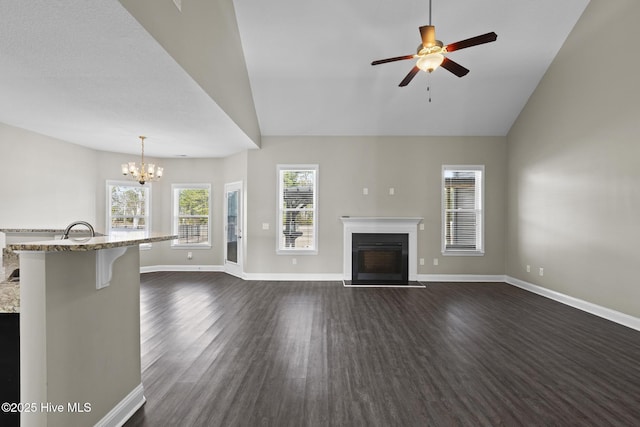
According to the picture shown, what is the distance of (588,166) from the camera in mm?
4375

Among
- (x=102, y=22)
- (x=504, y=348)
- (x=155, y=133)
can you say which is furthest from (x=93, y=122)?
(x=504, y=348)

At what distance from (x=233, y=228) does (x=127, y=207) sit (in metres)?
2.50

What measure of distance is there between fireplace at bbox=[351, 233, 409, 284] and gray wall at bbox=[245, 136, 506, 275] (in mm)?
326

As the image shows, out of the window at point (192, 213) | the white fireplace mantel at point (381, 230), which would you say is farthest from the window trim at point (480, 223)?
the window at point (192, 213)

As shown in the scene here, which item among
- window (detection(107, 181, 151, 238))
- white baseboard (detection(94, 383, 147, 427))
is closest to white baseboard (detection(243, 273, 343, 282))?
window (detection(107, 181, 151, 238))

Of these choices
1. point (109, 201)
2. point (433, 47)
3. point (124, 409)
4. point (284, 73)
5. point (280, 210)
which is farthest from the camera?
point (109, 201)

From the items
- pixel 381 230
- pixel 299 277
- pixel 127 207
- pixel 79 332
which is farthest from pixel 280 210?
pixel 79 332

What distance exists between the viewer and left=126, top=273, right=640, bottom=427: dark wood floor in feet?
6.97

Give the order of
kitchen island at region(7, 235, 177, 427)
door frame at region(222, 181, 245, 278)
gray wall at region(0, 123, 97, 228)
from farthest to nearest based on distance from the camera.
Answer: door frame at region(222, 181, 245, 278), gray wall at region(0, 123, 97, 228), kitchen island at region(7, 235, 177, 427)

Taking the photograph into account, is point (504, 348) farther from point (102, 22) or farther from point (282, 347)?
point (102, 22)

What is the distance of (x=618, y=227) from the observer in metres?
3.93

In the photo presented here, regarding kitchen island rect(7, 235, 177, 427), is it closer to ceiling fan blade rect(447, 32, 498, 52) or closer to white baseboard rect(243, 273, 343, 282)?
ceiling fan blade rect(447, 32, 498, 52)

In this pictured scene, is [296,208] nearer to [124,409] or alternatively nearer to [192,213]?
[192,213]

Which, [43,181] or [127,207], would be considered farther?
[127,207]
